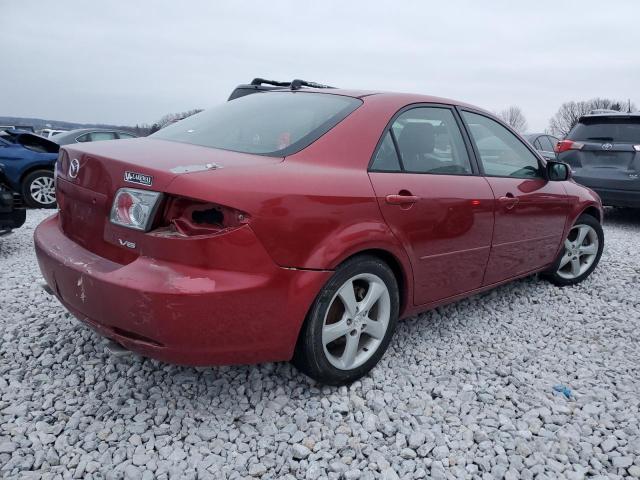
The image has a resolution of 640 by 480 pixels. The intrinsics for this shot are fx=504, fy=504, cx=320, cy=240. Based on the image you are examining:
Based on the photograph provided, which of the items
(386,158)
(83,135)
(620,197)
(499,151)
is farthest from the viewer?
(83,135)

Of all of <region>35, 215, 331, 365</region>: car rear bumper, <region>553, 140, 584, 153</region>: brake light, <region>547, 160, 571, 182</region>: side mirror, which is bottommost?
<region>35, 215, 331, 365</region>: car rear bumper

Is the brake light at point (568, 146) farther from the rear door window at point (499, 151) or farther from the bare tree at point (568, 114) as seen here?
the bare tree at point (568, 114)

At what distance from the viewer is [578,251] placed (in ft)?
14.3

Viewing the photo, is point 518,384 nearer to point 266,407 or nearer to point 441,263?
point 441,263

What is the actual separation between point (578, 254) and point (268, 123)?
10.3 feet

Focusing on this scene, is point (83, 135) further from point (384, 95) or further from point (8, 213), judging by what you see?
point (384, 95)

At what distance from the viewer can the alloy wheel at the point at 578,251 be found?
432 cm

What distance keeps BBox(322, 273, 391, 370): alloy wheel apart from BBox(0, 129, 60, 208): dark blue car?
263 inches

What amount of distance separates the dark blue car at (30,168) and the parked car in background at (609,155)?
765cm

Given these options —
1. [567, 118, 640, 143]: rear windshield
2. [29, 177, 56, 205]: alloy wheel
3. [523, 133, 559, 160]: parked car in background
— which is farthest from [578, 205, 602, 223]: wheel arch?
[29, 177, 56, 205]: alloy wheel

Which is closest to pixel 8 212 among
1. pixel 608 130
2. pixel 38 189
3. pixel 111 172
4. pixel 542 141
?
pixel 38 189

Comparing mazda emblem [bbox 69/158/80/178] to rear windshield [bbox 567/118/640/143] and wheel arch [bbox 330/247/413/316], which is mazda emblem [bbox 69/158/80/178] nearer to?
wheel arch [bbox 330/247/413/316]

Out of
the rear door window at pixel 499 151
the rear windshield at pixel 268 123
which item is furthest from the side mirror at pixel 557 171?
the rear windshield at pixel 268 123

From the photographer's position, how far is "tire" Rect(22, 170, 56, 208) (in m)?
7.76
